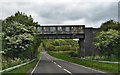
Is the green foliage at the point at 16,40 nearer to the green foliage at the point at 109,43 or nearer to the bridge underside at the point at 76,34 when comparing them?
the green foliage at the point at 109,43

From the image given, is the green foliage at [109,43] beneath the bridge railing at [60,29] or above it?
beneath

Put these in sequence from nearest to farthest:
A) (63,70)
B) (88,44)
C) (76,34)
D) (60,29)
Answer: (63,70) → (76,34) → (88,44) → (60,29)

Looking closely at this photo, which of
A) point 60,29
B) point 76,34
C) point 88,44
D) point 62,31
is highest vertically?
point 60,29

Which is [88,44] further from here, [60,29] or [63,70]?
[63,70]

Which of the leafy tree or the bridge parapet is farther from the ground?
the bridge parapet

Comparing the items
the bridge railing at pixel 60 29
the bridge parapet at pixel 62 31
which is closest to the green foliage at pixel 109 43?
the bridge parapet at pixel 62 31

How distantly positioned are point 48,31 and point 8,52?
39.5 m

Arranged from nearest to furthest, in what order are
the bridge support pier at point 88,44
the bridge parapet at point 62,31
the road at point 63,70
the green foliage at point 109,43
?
the road at point 63,70 → the green foliage at point 109,43 → the bridge parapet at point 62,31 → the bridge support pier at point 88,44

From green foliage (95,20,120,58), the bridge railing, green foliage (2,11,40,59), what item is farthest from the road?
the bridge railing

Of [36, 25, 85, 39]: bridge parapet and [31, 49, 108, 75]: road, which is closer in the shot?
[31, 49, 108, 75]: road

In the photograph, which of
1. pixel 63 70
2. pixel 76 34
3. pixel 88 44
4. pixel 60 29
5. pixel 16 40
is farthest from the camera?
pixel 60 29

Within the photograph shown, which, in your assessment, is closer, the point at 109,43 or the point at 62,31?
the point at 109,43

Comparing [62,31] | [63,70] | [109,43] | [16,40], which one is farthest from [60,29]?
[63,70]

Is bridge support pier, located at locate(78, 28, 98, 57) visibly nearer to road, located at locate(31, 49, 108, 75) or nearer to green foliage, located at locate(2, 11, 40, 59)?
green foliage, located at locate(2, 11, 40, 59)
